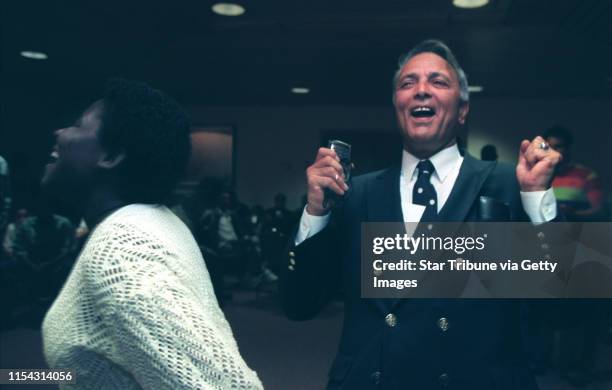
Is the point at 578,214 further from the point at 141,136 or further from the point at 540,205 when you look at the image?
the point at 141,136

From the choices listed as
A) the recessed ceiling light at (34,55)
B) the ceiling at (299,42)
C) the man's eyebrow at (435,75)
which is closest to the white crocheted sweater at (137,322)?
the man's eyebrow at (435,75)

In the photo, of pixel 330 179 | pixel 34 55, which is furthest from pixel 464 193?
pixel 34 55

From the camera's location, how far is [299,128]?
9820 mm

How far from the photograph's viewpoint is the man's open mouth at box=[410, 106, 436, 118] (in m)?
1.31

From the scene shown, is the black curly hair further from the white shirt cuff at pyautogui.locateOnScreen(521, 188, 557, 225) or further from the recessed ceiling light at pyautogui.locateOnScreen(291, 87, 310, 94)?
the recessed ceiling light at pyautogui.locateOnScreen(291, 87, 310, 94)

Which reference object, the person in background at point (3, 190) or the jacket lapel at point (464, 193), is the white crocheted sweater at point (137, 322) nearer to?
the jacket lapel at point (464, 193)

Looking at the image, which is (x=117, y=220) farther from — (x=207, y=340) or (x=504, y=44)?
(x=504, y=44)

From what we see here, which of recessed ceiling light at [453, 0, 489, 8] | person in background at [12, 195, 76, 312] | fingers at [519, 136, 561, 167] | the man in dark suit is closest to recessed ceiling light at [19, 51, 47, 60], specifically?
person in background at [12, 195, 76, 312]

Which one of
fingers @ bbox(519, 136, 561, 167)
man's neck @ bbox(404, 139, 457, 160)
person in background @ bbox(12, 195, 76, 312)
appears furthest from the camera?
person in background @ bbox(12, 195, 76, 312)

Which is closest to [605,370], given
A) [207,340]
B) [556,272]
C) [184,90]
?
[556,272]

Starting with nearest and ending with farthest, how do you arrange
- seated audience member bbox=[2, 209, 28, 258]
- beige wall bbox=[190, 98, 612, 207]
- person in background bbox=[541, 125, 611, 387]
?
1. person in background bbox=[541, 125, 611, 387]
2. seated audience member bbox=[2, 209, 28, 258]
3. beige wall bbox=[190, 98, 612, 207]

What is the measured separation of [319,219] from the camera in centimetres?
129

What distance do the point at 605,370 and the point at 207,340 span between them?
3885 millimetres

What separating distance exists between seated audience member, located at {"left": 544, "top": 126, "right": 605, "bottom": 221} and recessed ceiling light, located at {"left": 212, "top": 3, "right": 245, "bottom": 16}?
2795mm
